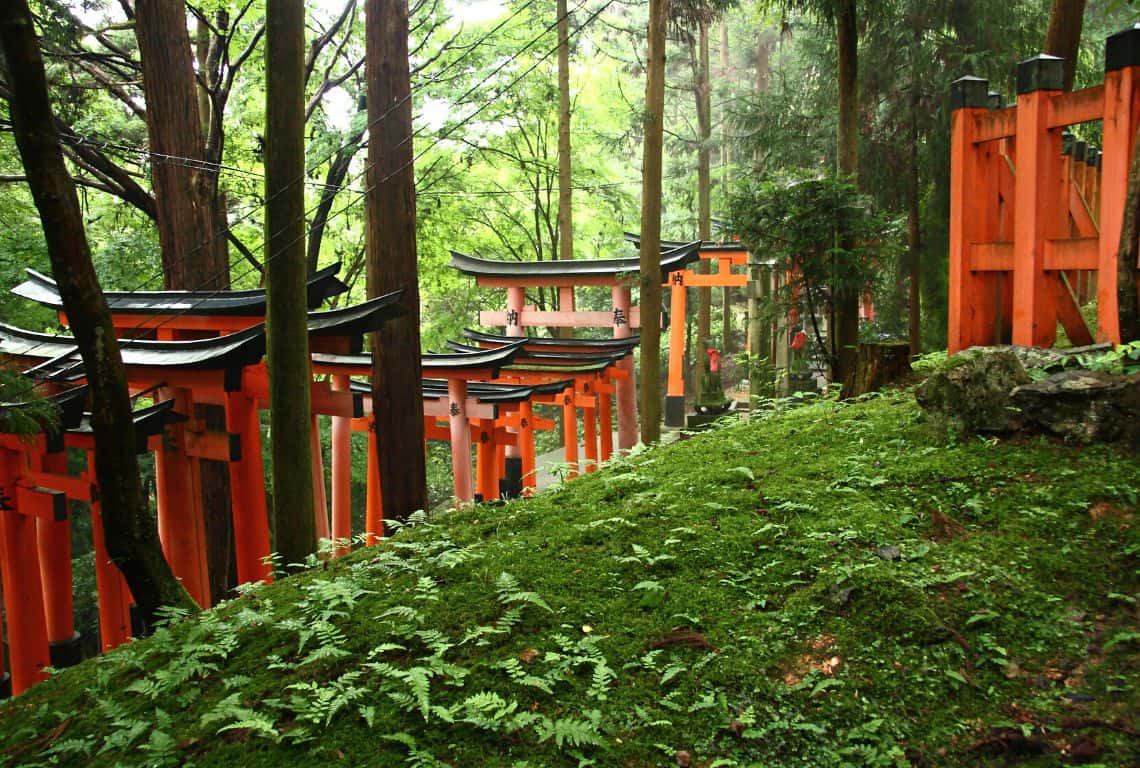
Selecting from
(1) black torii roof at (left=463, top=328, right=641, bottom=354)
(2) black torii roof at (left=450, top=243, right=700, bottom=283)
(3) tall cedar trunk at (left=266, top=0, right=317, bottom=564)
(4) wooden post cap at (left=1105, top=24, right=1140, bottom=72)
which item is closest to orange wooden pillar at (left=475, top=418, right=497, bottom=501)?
(1) black torii roof at (left=463, top=328, right=641, bottom=354)

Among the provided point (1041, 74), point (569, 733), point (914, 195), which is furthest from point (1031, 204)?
point (914, 195)

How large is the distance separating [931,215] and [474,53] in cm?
1001

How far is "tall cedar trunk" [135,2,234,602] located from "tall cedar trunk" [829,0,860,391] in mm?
7568

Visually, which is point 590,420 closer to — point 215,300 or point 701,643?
point 215,300

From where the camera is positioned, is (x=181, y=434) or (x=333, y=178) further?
(x=333, y=178)

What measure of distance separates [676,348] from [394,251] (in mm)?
12749

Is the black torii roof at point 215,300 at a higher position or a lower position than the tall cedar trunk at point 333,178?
lower

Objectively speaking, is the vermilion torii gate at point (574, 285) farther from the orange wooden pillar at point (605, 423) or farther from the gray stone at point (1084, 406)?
the gray stone at point (1084, 406)

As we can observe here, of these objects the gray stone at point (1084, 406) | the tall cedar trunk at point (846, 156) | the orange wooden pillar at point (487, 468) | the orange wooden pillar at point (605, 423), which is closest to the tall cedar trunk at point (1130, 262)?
the gray stone at point (1084, 406)

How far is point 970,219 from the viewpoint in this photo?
684 cm

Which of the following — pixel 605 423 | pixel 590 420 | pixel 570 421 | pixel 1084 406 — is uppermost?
pixel 1084 406

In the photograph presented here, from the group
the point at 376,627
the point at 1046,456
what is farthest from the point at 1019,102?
the point at 376,627

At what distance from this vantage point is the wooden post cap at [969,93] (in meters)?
6.65

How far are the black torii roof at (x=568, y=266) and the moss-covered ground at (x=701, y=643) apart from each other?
1176 cm
